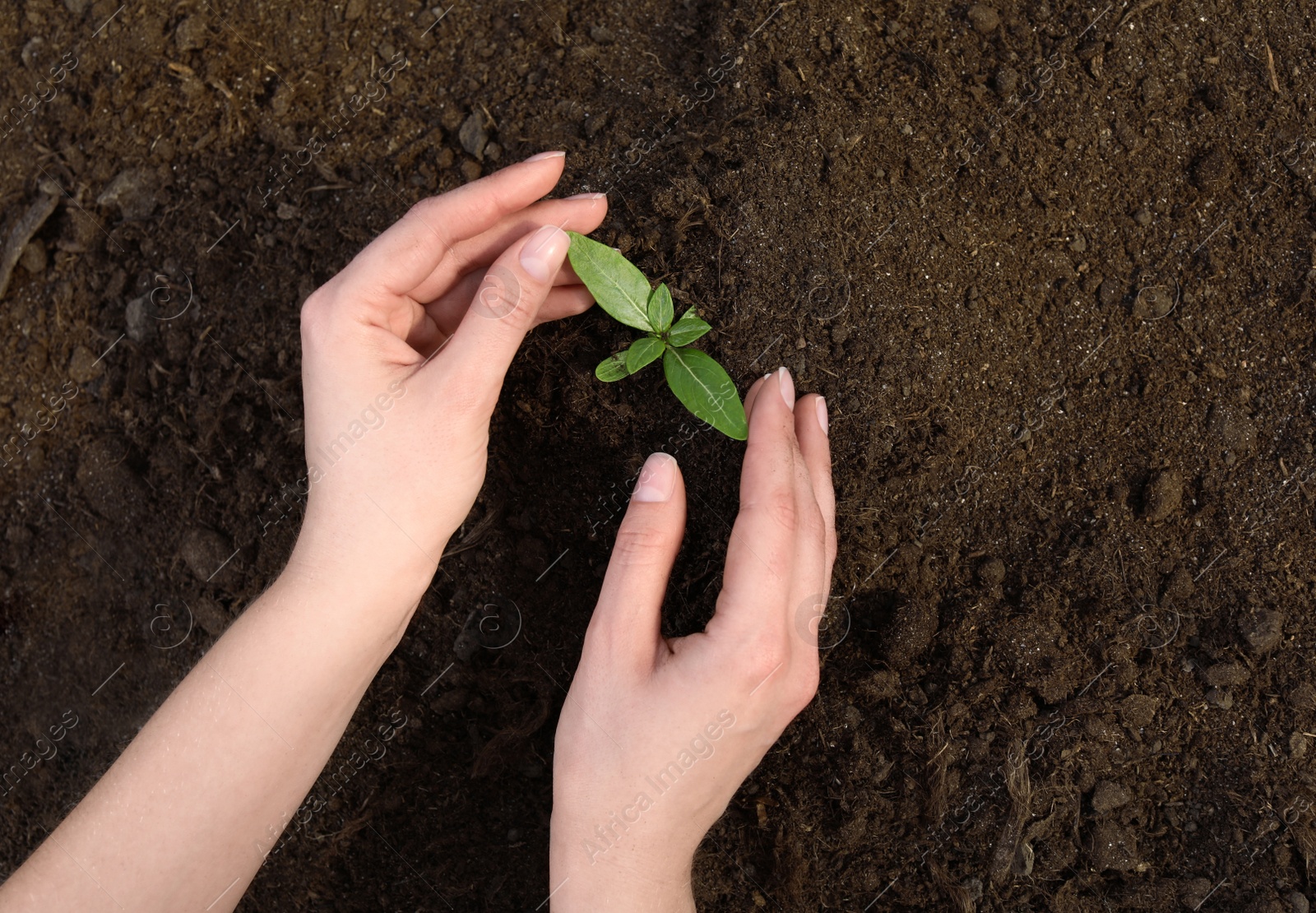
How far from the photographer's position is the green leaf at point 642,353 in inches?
74.5

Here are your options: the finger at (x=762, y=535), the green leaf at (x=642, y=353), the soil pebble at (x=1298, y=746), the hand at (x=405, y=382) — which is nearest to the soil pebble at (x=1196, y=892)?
the soil pebble at (x=1298, y=746)

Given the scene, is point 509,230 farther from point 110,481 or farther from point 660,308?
point 110,481

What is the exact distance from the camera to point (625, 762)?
166 centimetres

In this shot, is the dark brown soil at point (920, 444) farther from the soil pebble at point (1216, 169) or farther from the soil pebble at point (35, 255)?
the soil pebble at point (35, 255)

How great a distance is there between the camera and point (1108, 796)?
2035 millimetres

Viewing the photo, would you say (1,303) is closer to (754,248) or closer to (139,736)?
(139,736)

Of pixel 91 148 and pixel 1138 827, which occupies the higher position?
pixel 91 148

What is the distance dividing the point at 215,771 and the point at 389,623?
44 centimetres

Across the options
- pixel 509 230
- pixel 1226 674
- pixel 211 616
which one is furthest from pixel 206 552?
pixel 1226 674

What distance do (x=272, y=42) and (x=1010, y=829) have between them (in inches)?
114

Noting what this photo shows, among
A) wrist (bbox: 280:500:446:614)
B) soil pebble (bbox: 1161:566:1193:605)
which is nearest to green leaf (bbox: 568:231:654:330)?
wrist (bbox: 280:500:446:614)

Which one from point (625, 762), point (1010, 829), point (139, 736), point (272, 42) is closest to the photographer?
point (625, 762)

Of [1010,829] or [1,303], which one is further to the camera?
[1,303]

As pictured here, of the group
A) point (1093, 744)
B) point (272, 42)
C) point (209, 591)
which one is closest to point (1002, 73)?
point (1093, 744)
